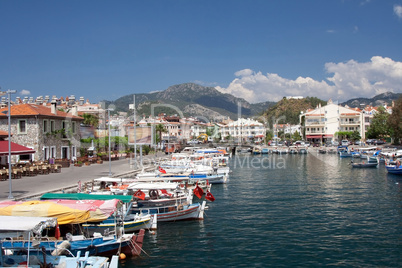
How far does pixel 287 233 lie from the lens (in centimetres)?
2122

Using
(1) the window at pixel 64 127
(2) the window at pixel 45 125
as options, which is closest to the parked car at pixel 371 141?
(1) the window at pixel 64 127

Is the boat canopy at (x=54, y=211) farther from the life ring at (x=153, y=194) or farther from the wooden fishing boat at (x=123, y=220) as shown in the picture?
the life ring at (x=153, y=194)

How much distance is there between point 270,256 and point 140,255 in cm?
627

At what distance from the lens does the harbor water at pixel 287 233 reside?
17.2 metres

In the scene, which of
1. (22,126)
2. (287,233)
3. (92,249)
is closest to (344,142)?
(22,126)

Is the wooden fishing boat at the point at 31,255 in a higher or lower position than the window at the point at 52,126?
lower

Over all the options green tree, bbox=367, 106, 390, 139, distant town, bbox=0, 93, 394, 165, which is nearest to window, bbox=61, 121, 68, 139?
distant town, bbox=0, 93, 394, 165

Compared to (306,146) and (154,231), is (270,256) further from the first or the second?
(306,146)

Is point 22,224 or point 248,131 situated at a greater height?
point 248,131

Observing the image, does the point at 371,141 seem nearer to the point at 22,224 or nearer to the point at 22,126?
the point at 22,126

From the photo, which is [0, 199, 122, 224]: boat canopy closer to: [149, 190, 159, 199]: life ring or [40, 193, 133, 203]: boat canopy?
[40, 193, 133, 203]: boat canopy

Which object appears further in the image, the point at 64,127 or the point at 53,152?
the point at 64,127

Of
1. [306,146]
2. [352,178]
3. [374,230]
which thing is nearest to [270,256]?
[374,230]

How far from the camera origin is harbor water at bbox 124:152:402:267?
56.4 ft
